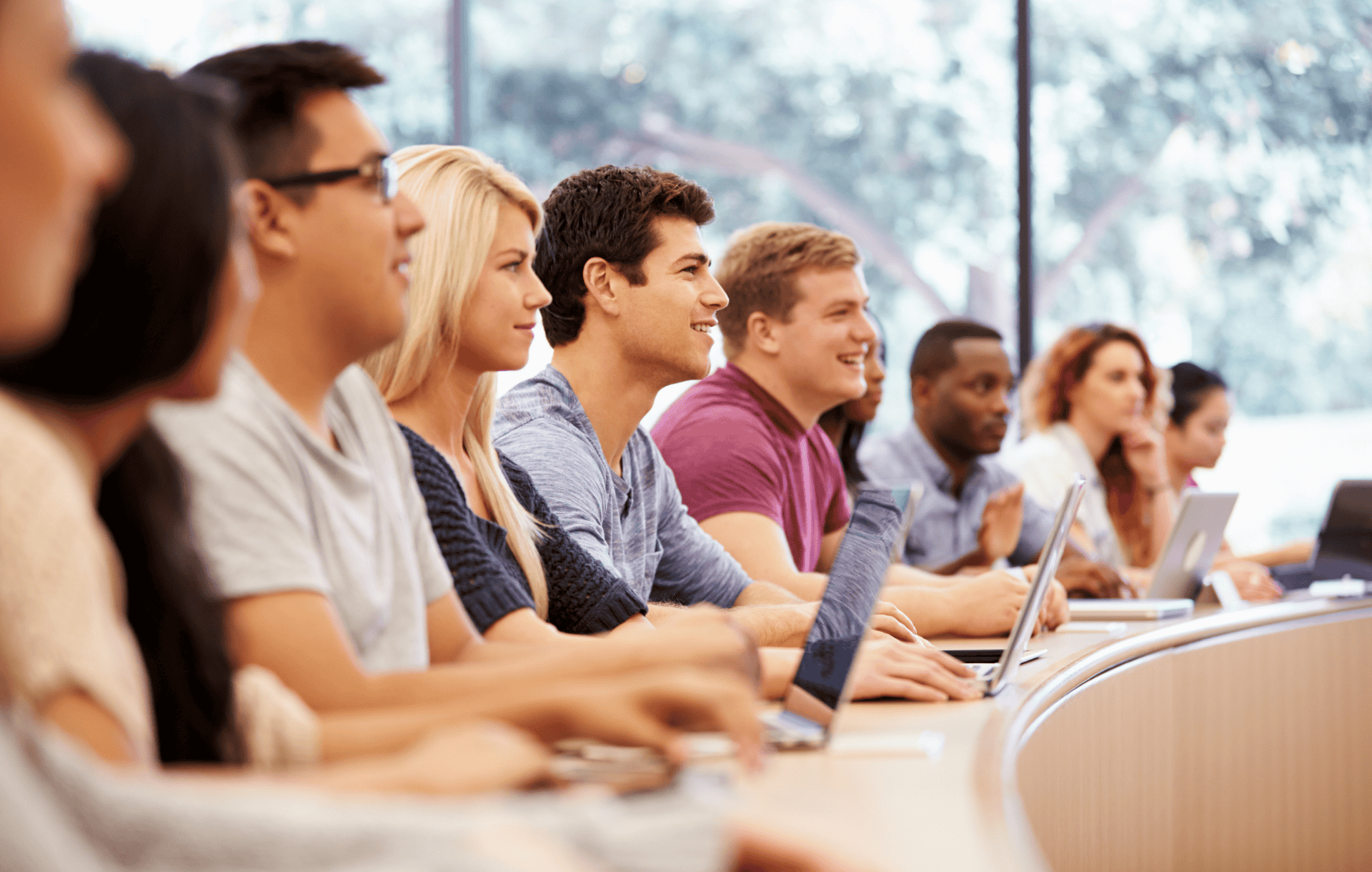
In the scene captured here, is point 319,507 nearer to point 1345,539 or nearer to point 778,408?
point 778,408

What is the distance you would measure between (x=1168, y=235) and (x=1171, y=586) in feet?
7.78

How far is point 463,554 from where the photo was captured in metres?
1.54

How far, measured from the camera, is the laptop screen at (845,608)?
1.22 metres

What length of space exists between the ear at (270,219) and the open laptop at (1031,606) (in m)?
0.90

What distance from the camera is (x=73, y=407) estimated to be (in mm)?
809

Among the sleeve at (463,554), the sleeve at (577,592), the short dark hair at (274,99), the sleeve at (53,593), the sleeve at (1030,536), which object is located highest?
the short dark hair at (274,99)

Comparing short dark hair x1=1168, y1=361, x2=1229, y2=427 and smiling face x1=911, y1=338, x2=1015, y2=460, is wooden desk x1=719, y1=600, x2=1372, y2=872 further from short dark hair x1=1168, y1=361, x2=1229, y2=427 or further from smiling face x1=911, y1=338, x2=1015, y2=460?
short dark hair x1=1168, y1=361, x2=1229, y2=427

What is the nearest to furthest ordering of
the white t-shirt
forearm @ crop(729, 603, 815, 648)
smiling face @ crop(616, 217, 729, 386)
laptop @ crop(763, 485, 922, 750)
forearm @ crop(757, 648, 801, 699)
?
laptop @ crop(763, 485, 922, 750)
forearm @ crop(757, 648, 801, 699)
forearm @ crop(729, 603, 815, 648)
smiling face @ crop(616, 217, 729, 386)
the white t-shirt

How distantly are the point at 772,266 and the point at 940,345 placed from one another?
3.01 ft

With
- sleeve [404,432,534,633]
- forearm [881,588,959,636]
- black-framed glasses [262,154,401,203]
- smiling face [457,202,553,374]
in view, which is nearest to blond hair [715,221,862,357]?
forearm [881,588,959,636]

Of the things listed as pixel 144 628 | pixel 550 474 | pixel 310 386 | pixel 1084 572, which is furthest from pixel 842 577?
pixel 1084 572

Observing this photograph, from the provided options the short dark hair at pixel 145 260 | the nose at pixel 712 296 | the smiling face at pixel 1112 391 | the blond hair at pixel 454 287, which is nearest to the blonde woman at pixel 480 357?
the blond hair at pixel 454 287

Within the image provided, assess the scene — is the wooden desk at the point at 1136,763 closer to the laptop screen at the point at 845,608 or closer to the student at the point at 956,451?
the laptop screen at the point at 845,608

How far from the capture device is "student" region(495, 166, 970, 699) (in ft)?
7.68
